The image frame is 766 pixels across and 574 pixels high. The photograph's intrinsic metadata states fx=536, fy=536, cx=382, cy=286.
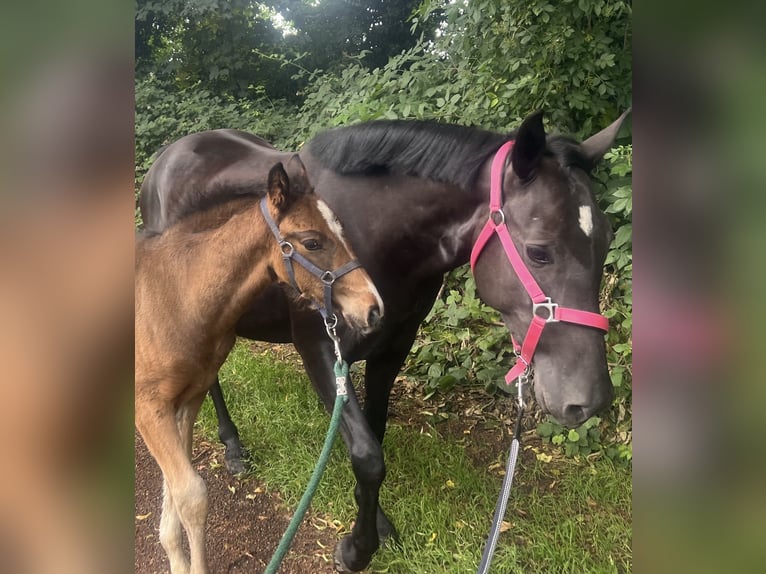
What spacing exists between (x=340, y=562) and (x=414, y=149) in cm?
161

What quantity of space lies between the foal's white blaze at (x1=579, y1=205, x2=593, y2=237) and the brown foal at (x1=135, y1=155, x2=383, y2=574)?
614 mm

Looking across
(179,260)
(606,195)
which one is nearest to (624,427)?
(606,195)

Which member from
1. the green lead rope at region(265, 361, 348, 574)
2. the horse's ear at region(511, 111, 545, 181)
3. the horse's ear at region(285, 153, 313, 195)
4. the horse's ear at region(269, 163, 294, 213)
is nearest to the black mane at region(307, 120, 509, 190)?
the horse's ear at region(511, 111, 545, 181)

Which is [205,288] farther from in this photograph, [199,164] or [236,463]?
[236,463]

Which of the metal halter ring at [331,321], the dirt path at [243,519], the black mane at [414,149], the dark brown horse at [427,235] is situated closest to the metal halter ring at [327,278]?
the metal halter ring at [331,321]

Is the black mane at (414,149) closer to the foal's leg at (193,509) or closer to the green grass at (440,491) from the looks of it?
the foal's leg at (193,509)

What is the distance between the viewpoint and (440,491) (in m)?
2.49

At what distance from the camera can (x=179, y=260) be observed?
1.66 m

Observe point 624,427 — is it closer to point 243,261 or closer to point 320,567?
point 320,567

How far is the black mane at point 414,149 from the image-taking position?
1763mm

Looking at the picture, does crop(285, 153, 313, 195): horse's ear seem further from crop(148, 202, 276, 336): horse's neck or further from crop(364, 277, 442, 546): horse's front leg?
crop(364, 277, 442, 546): horse's front leg

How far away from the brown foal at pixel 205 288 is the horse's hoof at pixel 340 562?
0.65 metres

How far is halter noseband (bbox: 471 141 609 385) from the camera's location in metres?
1.49
